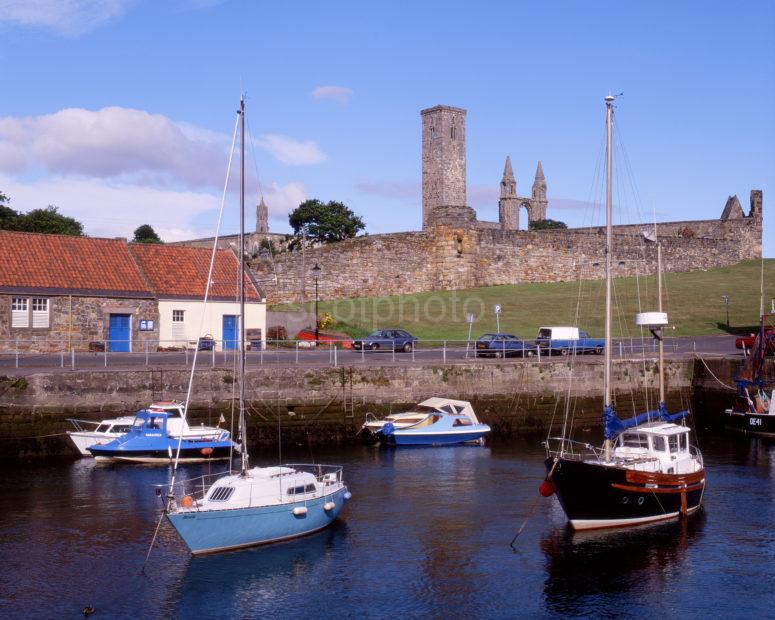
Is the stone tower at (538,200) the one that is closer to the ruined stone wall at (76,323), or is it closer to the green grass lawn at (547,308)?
the green grass lawn at (547,308)

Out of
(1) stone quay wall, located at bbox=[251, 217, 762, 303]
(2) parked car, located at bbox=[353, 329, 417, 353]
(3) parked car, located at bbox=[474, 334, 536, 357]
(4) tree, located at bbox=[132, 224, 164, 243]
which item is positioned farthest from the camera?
(4) tree, located at bbox=[132, 224, 164, 243]

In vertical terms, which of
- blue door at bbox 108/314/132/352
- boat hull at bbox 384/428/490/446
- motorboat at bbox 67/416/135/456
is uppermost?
blue door at bbox 108/314/132/352

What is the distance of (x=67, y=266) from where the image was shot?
134ft

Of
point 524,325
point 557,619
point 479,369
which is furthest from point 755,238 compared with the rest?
point 557,619

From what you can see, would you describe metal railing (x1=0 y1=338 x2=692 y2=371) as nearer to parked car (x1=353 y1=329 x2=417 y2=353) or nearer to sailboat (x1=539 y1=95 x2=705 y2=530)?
parked car (x1=353 y1=329 x2=417 y2=353)

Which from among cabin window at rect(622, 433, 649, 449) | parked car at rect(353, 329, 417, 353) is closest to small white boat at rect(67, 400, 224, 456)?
cabin window at rect(622, 433, 649, 449)

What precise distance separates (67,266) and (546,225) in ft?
337

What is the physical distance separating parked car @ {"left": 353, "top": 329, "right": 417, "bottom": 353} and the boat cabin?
754 inches

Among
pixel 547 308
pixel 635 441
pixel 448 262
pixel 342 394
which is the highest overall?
pixel 448 262

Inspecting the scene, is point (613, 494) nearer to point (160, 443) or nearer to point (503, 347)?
point (160, 443)

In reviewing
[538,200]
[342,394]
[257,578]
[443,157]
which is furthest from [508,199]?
[257,578]

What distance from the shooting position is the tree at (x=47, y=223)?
89131 mm

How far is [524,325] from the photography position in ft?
164

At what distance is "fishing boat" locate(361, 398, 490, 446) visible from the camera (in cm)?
3155
